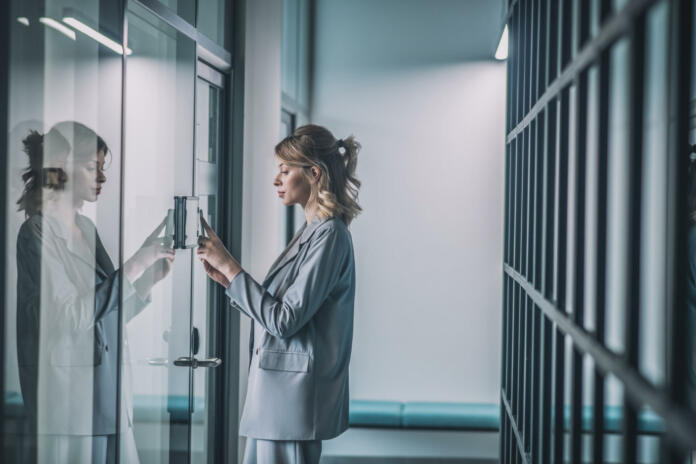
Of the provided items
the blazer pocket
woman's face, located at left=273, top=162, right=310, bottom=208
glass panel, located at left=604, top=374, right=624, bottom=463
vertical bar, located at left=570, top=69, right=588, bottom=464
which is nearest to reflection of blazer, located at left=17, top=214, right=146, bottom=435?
the blazer pocket

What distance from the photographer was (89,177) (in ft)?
5.09

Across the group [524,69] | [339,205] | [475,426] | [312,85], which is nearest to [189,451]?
[339,205]

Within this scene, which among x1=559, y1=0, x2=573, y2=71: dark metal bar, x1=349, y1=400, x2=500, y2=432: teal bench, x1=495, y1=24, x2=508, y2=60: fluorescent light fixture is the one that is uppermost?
x1=495, y1=24, x2=508, y2=60: fluorescent light fixture

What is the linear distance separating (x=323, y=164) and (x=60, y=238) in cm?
92

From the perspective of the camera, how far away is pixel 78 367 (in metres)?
1.51

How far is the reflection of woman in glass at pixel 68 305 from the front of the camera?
130cm

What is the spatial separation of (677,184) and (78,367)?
1.31 meters

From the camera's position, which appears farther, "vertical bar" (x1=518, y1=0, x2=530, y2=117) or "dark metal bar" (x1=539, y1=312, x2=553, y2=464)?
"vertical bar" (x1=518, y1=0, x2=530, y2=117)

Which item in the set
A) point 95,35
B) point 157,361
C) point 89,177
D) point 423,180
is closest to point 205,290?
point 157,361

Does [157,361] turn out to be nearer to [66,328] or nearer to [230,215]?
[66,328]

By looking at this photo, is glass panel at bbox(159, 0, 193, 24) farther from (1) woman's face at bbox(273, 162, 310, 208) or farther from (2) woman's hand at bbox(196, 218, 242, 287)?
(2) woman's hand at bbox(196, 218, 242, 287)

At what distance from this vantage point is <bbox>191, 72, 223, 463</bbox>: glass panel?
236 centimetres

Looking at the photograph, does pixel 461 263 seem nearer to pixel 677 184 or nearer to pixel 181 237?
pixel 181 237

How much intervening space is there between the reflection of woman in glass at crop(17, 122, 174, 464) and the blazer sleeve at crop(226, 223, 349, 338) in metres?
0.35
